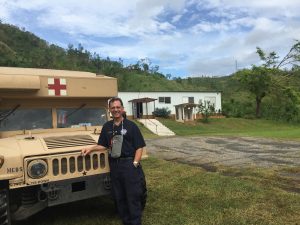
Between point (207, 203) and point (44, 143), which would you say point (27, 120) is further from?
point (207, 203)

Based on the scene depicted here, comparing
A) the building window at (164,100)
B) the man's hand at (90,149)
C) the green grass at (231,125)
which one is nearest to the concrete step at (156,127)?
the green grass at (231,125)

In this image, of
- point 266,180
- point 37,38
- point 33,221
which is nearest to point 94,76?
point 33,221

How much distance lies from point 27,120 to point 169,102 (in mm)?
45229

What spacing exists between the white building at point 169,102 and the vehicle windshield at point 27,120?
4057cm

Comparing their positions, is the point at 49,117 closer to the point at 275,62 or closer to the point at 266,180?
the point at 266,180

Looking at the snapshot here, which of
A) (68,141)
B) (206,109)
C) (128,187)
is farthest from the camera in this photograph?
(206,109)

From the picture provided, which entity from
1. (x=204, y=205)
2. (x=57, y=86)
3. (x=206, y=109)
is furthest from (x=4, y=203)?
(x=206, y=109)

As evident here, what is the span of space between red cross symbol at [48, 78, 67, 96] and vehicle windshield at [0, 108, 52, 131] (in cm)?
41

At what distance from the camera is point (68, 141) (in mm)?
6270

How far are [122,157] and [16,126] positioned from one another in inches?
87.0

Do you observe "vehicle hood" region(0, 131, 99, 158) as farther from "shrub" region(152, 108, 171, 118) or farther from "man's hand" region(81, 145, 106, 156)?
"shrub" region(152, 108, 171, 118)

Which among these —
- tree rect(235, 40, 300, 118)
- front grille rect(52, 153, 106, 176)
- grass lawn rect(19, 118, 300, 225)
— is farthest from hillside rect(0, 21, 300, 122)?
front grille rect(52, 153, 106, 176)

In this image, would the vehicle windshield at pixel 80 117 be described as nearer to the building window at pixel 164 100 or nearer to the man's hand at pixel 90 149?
the man's hand at pixel 90 149

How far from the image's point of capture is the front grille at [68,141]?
6.03 m
